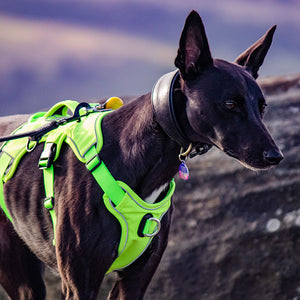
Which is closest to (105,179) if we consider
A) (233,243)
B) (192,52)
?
(192,52)

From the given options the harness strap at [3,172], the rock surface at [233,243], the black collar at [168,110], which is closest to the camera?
the black collar at [168,110]

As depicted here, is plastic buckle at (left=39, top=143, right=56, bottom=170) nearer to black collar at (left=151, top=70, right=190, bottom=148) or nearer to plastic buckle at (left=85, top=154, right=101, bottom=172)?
plastic buckle at (left=85, top=154, right=101, bottom=172)

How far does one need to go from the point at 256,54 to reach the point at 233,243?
200 centimetres

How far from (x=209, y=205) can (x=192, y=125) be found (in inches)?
81.9

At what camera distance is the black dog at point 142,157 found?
91.4 inches

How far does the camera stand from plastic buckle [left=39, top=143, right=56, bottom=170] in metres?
2.70

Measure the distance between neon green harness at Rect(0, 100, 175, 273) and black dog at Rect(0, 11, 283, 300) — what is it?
0.11 ft

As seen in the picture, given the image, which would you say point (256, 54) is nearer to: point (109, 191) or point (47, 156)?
point (109, 191)

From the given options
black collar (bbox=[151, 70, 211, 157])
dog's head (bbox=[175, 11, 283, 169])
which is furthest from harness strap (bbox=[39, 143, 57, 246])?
dog's head (bbox=[175, 11, 283, 169])

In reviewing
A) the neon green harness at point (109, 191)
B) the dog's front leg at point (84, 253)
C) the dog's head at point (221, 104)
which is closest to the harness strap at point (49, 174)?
the neon green harness at point (109, 191)

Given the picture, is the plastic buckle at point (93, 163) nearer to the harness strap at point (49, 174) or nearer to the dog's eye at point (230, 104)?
the harness strap at point (49, 174)

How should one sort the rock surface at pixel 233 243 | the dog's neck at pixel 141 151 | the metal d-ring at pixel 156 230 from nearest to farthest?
the dog's neck at pixel 141 151 < the metal d-ring at pixel 156 230 < the rock surface at pixel 233 243

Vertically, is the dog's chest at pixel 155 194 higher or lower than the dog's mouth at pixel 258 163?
lower

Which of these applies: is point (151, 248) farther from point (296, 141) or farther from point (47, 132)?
point (296, 141)
